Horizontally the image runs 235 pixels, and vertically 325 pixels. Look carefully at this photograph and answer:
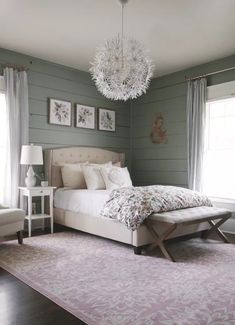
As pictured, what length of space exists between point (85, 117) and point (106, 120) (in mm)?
527

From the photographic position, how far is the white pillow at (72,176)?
15.4 ft

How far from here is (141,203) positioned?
323 cm

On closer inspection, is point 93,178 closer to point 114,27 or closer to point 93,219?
point 93,219

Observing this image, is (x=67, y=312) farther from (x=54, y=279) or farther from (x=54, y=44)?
(x=54, y=44)

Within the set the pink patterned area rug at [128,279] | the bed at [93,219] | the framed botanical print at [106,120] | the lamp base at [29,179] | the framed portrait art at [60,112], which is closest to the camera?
the pink patterned area rug at [128,279]

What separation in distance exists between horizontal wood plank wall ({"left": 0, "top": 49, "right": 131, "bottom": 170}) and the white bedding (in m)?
0.97

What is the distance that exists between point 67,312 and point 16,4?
3.12 m

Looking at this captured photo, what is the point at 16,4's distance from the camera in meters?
3.13

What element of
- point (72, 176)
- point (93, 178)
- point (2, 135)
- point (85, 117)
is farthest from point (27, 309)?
point (85, 117)

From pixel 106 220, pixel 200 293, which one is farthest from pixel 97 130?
pixel 200 293

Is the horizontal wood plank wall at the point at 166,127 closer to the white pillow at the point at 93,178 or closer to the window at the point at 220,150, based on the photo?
the window at the point at 220,150

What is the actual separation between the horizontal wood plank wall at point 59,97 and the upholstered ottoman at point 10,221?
1545 mm

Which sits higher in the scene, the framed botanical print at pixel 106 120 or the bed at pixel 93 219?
the framed botanical print at pixel 106 120

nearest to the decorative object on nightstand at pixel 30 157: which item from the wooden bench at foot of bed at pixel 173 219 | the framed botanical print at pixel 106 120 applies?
the framed botanical print at pixel 106 120
